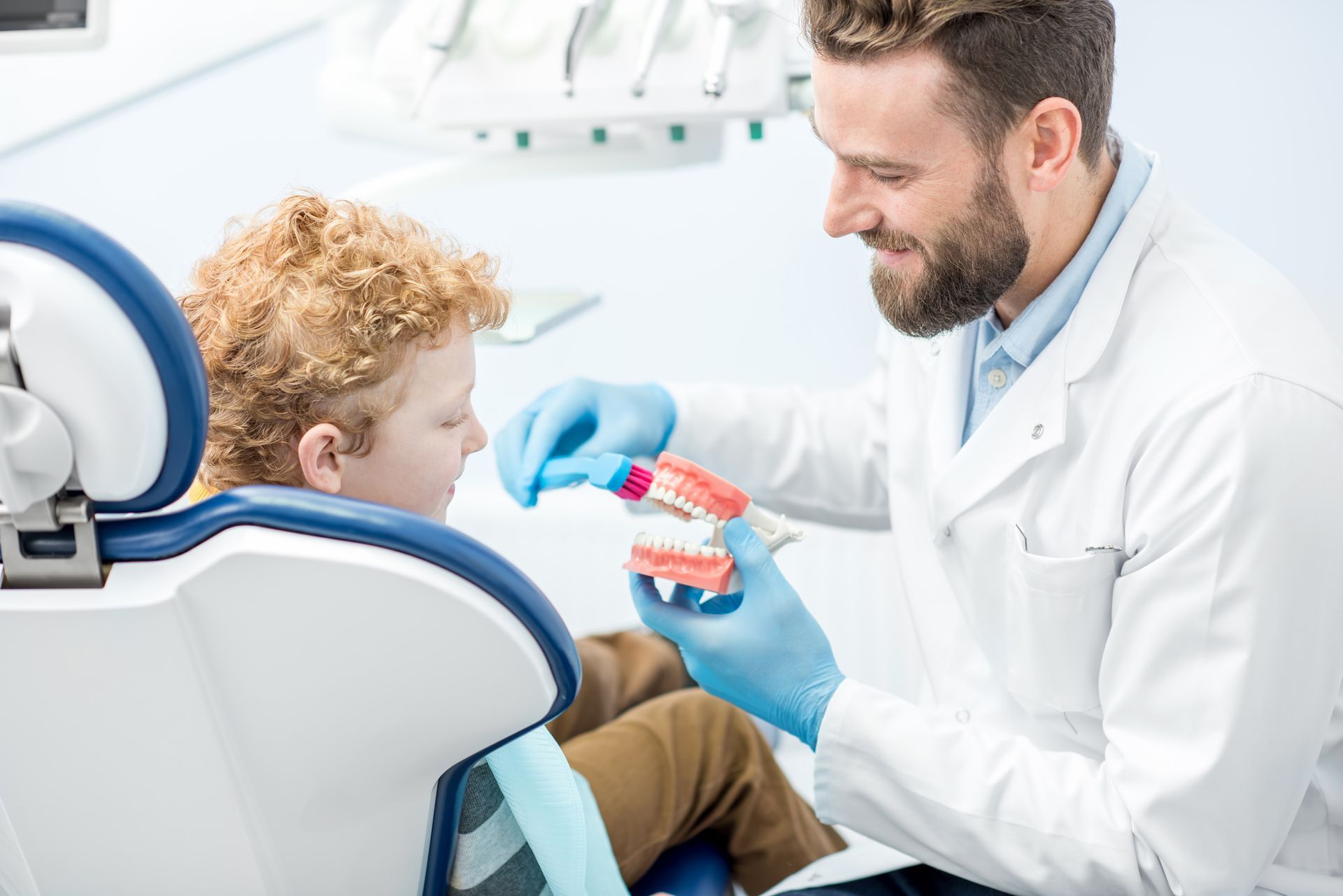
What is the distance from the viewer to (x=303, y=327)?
0.90 meters

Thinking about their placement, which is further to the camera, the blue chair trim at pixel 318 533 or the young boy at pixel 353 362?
the young boy at pixel 353 362

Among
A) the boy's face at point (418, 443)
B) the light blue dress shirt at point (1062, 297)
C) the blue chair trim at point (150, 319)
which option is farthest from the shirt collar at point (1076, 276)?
the blue chair trim at point (150, 319)

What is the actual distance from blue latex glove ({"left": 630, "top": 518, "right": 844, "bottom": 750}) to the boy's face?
267mm

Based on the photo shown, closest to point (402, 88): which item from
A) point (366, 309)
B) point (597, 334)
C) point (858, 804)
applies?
point (366, 309)

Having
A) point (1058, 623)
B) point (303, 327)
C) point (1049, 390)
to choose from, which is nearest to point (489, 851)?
point (303, 327)

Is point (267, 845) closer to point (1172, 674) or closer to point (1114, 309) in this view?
point (1172, 674)

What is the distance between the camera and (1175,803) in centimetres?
96

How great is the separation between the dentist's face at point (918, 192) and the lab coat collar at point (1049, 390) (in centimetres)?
8

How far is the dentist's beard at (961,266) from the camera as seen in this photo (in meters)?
1.09

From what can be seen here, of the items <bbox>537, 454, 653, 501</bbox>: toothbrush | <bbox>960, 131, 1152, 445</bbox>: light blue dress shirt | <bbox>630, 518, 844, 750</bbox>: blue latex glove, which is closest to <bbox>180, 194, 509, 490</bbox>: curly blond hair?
<bbox>537, 454, 653, 501</bbox>: toothbrush

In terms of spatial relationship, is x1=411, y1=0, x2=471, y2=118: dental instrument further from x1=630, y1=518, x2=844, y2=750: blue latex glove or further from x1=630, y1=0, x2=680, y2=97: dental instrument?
x1=630, y1=518, x2=844, y2=750: blue latex glove

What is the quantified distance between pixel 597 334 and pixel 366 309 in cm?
135

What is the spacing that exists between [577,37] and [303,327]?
0.60 m

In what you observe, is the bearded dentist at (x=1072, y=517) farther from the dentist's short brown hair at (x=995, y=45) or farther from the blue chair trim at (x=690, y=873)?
the blue chair trim at (x=690, y=873)
